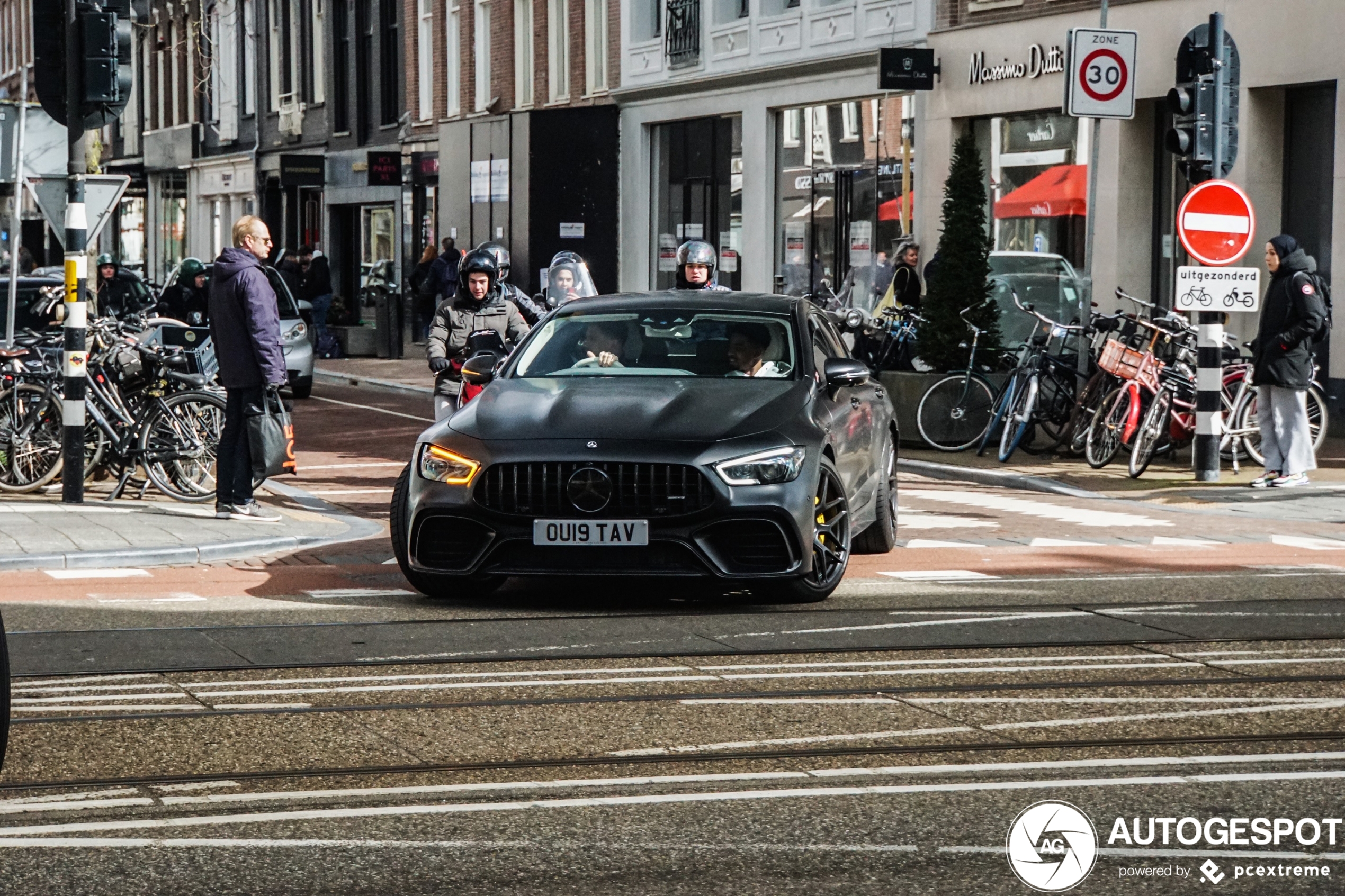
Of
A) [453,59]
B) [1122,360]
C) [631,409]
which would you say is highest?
[453,59]

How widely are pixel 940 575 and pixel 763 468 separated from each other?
201 cm

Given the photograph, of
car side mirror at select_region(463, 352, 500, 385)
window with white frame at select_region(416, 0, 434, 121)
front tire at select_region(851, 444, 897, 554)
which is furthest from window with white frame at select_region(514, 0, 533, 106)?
car side mirror at select_region(463, 352, 500, 385)

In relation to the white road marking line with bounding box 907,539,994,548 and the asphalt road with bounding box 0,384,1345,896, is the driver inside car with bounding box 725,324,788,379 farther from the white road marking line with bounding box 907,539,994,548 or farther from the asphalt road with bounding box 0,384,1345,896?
the white road marking line with bounding box 907,539,994,548

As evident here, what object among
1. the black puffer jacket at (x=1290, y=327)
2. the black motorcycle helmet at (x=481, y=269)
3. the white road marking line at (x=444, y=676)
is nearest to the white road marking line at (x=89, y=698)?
the white road marking line at (x=444, y=676)

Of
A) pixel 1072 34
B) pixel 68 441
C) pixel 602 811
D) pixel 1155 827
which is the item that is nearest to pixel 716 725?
pixel 602 811

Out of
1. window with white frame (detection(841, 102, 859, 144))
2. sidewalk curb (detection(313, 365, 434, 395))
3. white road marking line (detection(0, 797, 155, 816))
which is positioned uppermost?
window with white frame (detection(841, 102, 859, 144))

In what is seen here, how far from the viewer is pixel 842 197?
29.1 m

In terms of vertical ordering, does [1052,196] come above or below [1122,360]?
above

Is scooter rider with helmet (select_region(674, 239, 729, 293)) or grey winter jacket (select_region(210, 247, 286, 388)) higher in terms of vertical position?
scooter rider with helmet (select_region(674, 239, 729, 293))

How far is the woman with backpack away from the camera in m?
15.8

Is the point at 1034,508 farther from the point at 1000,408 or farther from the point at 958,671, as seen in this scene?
the point at 958,671

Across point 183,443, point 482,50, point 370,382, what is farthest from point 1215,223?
point 482,50

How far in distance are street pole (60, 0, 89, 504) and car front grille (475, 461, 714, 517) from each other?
16.6 feet

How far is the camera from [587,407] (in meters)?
9.69
